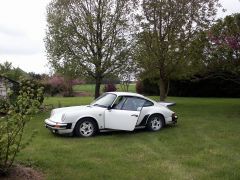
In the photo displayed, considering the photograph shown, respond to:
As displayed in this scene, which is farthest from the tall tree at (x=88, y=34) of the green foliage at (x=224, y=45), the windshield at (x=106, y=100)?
the windshield at (x=106, y=100)

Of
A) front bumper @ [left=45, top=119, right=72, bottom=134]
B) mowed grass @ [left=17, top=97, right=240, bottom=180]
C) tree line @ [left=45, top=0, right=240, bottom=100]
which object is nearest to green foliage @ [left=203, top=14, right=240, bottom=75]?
tree line @ [left=45, top=0, right=240, bottom=100]

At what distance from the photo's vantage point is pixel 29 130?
45.7 feet

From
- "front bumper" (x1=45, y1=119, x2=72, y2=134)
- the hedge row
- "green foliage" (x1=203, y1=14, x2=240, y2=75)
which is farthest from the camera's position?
the hedge row

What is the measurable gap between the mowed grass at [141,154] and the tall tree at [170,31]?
376 inches

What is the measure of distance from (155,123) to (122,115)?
1.60 metres

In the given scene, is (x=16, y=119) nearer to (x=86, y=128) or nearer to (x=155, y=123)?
(x=86, y=128)

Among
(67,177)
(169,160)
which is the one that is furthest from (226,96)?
(67,177)

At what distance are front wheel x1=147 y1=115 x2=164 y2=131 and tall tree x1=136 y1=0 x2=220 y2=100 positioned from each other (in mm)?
9424

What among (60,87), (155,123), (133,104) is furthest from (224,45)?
(60,87)

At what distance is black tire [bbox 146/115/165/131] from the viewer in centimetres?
1385

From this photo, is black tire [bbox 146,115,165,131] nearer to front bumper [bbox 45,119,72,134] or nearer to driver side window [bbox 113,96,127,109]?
driver side window [bbox 113,96,127,109]

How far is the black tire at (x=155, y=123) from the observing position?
1385 cm

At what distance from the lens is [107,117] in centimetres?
1302

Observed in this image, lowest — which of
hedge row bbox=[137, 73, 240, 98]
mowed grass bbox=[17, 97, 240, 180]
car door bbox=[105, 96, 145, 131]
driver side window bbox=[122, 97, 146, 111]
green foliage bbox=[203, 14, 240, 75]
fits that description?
mowed grass bbox=[17, 97, 240, 180]
